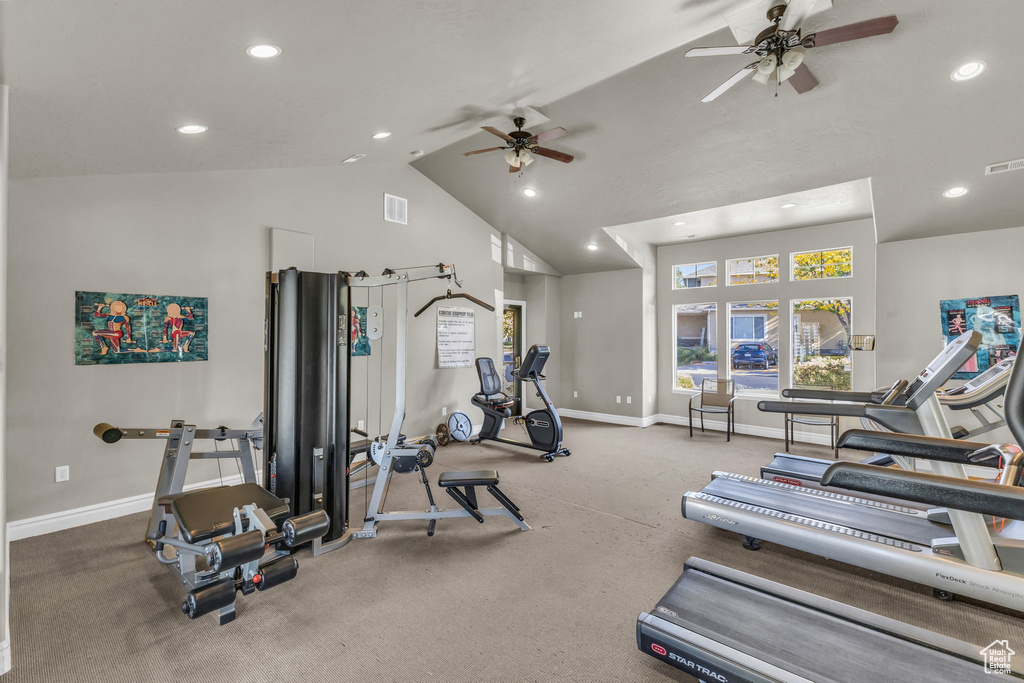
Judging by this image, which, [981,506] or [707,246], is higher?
[707,246]

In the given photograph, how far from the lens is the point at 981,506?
44.2 inches

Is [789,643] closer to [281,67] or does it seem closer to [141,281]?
[281,67]

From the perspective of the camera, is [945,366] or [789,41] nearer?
[945,366]

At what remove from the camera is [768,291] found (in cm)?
623

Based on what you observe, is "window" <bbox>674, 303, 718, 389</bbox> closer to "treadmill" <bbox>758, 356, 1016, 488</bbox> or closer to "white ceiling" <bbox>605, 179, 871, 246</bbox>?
"white ceiling" <bbox>605, 179, 871, 246</bbox>

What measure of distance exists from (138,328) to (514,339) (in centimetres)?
528

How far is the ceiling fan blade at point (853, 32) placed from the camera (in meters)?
2.29

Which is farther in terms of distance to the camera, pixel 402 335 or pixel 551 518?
pixel 551 518

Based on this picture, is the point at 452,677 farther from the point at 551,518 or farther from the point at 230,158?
the point at 230,158

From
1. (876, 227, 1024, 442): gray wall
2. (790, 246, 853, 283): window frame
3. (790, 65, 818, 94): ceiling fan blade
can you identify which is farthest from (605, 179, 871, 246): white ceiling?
(790, 65, 818, 94): ceiling fan blade

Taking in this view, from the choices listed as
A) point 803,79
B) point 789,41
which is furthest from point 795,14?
point 803,79

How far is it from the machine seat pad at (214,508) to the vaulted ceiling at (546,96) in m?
1.90

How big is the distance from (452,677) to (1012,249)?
642 cm

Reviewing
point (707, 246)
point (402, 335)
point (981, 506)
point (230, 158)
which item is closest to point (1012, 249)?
point (707, 246)
